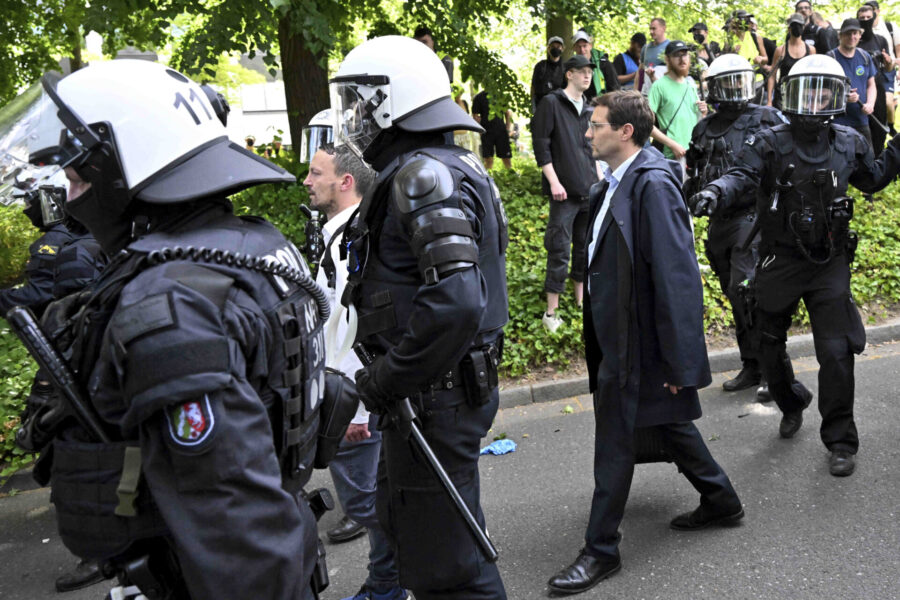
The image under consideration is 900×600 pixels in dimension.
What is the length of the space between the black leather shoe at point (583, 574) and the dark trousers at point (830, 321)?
5.32 feet

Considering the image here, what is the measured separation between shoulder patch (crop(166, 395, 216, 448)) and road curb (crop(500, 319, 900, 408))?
186 inches

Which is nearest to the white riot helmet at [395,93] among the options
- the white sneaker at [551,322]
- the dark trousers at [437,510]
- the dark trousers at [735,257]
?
the dark trousers at [437,510]

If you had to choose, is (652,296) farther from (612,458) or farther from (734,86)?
(734,86)

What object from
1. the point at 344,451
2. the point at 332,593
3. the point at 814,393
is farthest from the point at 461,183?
the point at 814,393

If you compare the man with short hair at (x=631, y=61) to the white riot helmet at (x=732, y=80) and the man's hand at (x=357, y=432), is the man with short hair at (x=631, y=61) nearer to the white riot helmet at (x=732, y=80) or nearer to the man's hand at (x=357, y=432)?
the white riot helmet at (x=732, y=80)

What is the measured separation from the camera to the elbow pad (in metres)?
2.42

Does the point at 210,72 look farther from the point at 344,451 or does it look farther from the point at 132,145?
the point at 132,145

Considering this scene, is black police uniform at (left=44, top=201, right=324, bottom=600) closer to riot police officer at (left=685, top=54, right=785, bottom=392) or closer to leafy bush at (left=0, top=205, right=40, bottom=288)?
riot police officer at (left=685, top=54, right=785, bottom=392)

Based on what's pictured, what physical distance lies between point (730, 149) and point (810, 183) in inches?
45.0

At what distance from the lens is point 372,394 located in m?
2.59

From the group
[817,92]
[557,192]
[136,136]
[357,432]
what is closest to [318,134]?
[357,432]

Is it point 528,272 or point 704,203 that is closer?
point 704,203

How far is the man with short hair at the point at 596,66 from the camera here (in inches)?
346

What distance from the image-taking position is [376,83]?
9.16 ft
